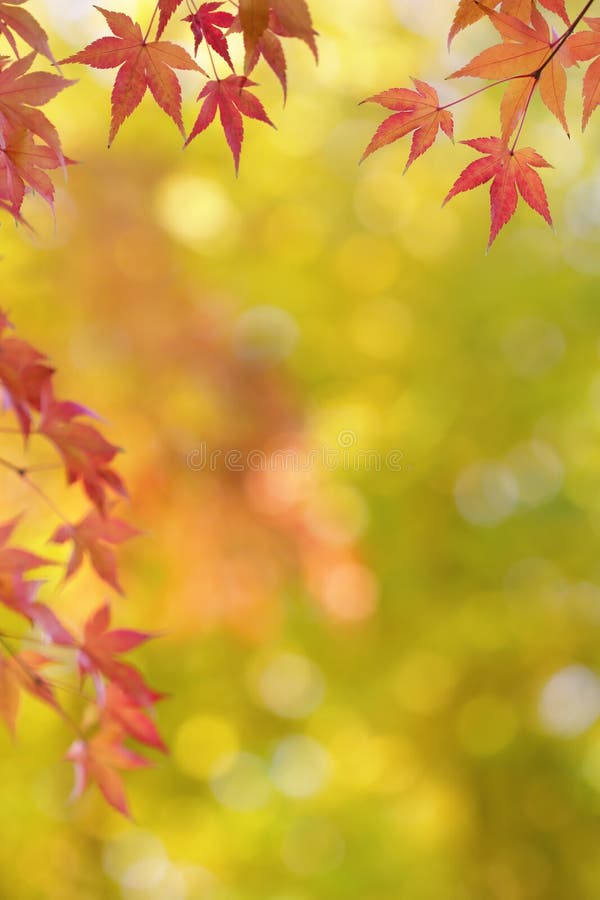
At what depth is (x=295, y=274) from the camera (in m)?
2.54

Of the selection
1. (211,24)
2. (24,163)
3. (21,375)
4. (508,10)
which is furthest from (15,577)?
(508,10)

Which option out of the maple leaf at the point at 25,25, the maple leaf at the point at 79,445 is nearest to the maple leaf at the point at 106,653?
the maple leaf at the point at 79,445

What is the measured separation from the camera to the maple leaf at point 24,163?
56cm

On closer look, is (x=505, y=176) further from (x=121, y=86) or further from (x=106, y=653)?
(x=106, y=653)

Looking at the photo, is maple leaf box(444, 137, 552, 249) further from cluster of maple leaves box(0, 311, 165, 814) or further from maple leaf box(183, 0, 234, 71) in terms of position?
cluster of maple leaves box(0, 311, 165, 814)

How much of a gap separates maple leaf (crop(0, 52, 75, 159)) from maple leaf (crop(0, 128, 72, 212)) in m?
0.01

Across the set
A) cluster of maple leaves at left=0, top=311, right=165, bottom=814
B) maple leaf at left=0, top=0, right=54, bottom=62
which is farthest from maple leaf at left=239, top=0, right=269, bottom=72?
cluster of maple leaves at left=0, top=311, right=165, bottom=814

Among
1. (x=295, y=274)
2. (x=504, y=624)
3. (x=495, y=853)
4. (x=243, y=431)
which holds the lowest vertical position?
(x=495, y=853)

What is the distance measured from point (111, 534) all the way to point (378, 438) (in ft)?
5.40

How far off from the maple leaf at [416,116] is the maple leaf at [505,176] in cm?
3

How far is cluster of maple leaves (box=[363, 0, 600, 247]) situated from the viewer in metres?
0.56

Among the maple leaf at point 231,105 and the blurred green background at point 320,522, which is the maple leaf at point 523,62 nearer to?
the maple leaf at point 231,105

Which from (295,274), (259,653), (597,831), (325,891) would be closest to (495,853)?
(597,831)

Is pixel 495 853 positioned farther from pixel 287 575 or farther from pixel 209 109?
pixel 209 109
